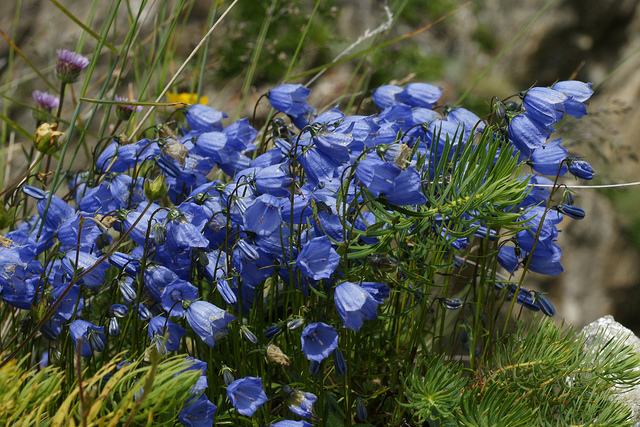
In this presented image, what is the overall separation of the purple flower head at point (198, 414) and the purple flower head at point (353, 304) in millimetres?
305

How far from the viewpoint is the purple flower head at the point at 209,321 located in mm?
1047

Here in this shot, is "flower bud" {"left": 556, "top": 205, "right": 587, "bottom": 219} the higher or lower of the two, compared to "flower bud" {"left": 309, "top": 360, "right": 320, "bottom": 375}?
higher

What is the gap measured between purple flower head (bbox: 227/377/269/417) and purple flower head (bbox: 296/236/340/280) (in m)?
0.23

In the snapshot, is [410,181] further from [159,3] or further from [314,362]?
[159,3]

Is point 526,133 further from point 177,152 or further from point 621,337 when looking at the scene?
point 177,152

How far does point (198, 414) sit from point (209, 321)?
0.57 ft

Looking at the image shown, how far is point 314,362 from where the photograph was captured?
107 centimetres

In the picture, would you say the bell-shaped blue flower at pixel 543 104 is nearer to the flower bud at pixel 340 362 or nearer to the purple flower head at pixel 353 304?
the purple flower head at pixel 353 304

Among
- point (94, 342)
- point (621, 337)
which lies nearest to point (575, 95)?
point (621, 337)

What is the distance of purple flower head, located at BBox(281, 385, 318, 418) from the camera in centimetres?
103

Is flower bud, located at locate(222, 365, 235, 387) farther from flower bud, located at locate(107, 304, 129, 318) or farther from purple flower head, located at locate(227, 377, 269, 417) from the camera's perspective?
flower bud, located at locate(107, 304, 129, 318)

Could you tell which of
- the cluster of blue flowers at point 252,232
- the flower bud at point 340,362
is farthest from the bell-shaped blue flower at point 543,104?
the flower bud at point 340,362

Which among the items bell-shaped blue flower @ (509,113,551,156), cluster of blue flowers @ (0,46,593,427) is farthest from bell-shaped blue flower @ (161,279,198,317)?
bell-shaped blue flower @ (509,113,551,156)

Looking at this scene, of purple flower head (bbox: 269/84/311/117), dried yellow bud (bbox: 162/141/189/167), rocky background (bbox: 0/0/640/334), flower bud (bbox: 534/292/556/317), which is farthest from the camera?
rocky background (bbox: 0/0/640/334)
